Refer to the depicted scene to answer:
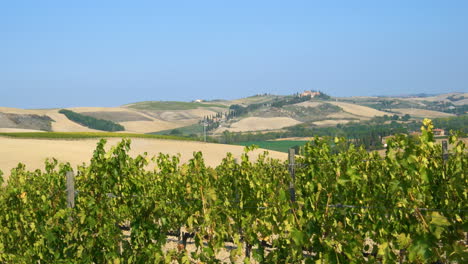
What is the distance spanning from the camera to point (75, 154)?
37.5m

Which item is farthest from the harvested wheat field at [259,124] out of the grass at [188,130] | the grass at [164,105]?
the grass at [164,105]

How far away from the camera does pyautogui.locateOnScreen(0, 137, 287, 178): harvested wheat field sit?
111 ft

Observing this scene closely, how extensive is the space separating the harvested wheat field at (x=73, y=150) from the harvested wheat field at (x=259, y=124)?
197ft

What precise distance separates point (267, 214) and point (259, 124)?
108 metres

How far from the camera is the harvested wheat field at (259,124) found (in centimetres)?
11125

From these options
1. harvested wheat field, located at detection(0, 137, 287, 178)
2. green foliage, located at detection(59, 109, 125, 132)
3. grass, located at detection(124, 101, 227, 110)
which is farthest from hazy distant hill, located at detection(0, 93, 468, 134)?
harvested wheat field, located at detection(0, 137, 287, 178)

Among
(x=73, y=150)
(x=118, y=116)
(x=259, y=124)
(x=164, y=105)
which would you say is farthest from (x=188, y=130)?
→ (x=73, y=150)

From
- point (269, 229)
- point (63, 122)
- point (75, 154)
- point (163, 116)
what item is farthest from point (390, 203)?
point (163, 116)

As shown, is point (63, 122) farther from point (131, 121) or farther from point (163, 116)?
point (163, 116)

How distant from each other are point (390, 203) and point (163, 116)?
445ft

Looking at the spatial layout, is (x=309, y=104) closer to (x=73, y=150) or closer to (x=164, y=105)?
(x=164, y=105)

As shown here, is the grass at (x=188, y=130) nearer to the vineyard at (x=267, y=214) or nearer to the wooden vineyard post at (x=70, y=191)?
the vineyard at (x=267, y=214)

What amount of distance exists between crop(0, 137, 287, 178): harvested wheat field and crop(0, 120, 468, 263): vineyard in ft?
77.0

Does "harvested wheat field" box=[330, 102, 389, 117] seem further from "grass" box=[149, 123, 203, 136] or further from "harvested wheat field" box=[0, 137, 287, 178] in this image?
"harvested wheat field" box=[0, 137, 287, 178]
